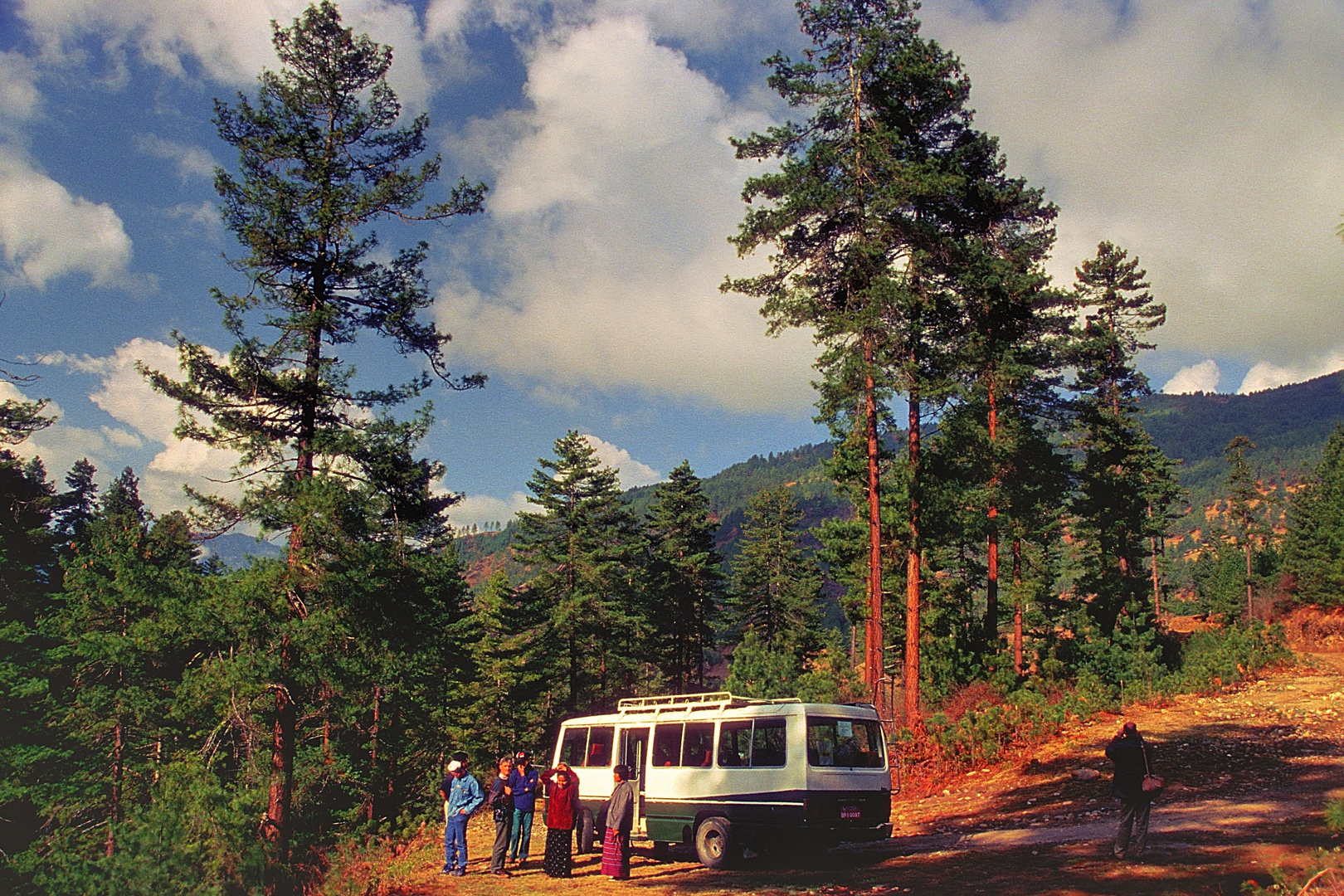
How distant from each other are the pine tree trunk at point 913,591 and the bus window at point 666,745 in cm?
836

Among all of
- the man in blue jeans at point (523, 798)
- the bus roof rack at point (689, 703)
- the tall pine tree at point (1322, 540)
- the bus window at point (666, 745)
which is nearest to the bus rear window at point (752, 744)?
the bus roof rack at point (689, 703)

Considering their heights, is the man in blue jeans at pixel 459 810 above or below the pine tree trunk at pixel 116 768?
above

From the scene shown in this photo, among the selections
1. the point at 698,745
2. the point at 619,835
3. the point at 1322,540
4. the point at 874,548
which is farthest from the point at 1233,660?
A: the point at 1322,540

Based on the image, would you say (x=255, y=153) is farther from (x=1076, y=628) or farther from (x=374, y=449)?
(x=1076, y=628)

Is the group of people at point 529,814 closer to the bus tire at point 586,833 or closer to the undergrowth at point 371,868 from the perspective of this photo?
the undergrowth at point 371,868

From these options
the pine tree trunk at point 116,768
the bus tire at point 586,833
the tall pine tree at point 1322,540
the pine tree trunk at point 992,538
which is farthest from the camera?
the tall pine tree at point 1322,540

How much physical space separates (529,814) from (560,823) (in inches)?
65.5

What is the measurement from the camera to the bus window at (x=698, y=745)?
42.6 ft

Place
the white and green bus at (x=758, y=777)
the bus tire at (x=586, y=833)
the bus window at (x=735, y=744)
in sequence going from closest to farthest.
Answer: the white and green bus at (x=758, y=777) → the bus window at (x=735, y=744) → the bus tire at (x=586, y=833)

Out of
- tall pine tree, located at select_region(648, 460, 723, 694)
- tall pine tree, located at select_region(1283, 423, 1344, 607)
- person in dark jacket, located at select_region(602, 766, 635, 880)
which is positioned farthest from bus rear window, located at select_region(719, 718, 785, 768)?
tall pine tree, located at select_region(1283, 423, 1344, 607)

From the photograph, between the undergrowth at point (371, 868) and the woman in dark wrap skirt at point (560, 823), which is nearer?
the undergrowth at point (371, 868)

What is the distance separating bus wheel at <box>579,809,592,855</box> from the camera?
15172 millimetres

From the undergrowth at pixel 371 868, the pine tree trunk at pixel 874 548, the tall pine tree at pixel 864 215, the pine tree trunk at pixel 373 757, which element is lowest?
the pine tree trunk at pixel 373 757

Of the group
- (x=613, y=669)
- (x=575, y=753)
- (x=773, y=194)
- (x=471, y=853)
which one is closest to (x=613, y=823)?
(x=575, y=753)
